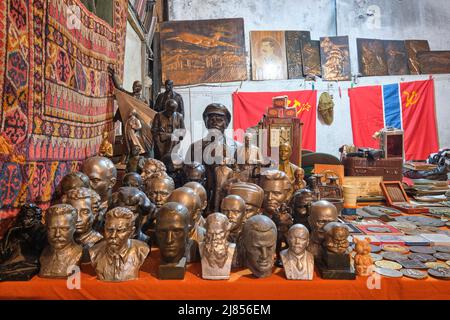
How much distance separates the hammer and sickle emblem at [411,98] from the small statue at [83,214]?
765 centimetres

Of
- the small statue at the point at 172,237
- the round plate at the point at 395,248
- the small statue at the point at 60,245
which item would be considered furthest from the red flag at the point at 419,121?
the small statue at the point at 60,245

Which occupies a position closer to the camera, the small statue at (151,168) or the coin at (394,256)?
the coin at (394,256)

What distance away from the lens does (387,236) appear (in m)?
2.38

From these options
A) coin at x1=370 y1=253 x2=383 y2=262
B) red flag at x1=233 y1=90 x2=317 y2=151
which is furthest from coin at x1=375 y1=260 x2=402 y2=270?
red flag at x1=233 y1=90 x2=317 y2=151

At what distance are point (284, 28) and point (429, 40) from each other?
3501mm

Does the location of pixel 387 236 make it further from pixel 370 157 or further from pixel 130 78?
pixel 130 78

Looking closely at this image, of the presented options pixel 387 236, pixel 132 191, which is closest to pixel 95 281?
pixel 132 191

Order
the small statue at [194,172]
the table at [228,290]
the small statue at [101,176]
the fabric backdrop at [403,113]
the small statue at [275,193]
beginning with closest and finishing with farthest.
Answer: the table at [228,290]
the small statue at [275,193]
the small statue at [101,176]
the small statue at [194,172]
the fabric backdrop at [403,113]

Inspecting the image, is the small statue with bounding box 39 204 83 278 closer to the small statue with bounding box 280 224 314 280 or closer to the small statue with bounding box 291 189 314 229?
the small statue with bounding box 280 224 314 280

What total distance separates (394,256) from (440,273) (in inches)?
11.7

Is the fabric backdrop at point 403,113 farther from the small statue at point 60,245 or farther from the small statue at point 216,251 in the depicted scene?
the small statue at point 60,245

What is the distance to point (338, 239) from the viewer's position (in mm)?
1670

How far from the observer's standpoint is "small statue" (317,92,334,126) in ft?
24.8

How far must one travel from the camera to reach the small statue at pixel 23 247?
1.64 metres
